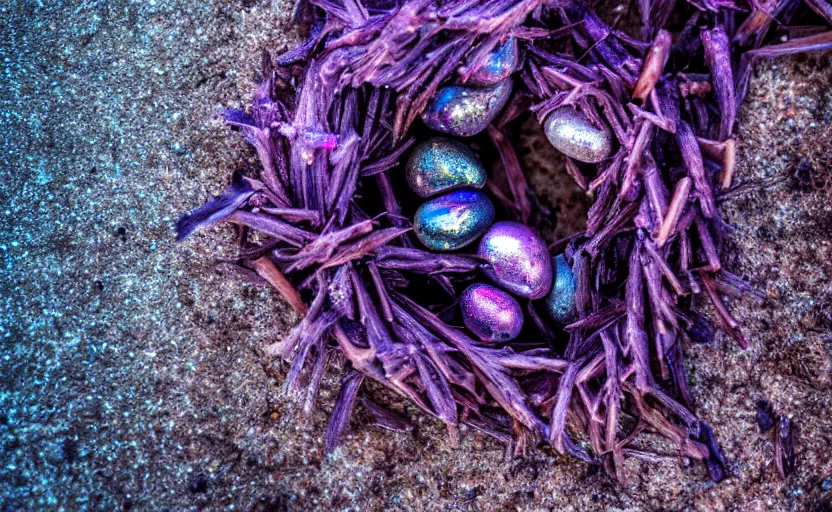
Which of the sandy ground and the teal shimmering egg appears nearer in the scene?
the sandy ground

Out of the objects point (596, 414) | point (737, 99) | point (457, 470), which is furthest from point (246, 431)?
point (737, 99)

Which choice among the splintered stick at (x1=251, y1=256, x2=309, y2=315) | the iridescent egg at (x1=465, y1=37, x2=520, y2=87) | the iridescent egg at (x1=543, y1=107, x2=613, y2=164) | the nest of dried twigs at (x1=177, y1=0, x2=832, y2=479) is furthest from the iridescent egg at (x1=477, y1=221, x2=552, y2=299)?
the splintered stick at (x1=251, y1=256, x2=309, y2=315)

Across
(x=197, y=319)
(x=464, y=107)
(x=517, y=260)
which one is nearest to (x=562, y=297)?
(x=517, y=260)

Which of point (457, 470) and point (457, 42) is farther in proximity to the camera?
point (457, 470)

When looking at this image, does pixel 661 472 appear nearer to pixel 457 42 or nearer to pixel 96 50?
pixel 457 42

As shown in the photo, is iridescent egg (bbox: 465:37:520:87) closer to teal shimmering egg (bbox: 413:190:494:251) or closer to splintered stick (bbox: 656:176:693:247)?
teal shimmering egg (bbox: 413:190:494:251)

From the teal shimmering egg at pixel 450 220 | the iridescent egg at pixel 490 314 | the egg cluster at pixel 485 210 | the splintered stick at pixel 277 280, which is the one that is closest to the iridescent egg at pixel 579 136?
the egg cluster at pixel 485 210

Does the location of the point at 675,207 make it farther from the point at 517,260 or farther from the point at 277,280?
the point at 277,280

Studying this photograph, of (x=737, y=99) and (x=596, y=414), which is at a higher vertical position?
(x=737, y=99)
